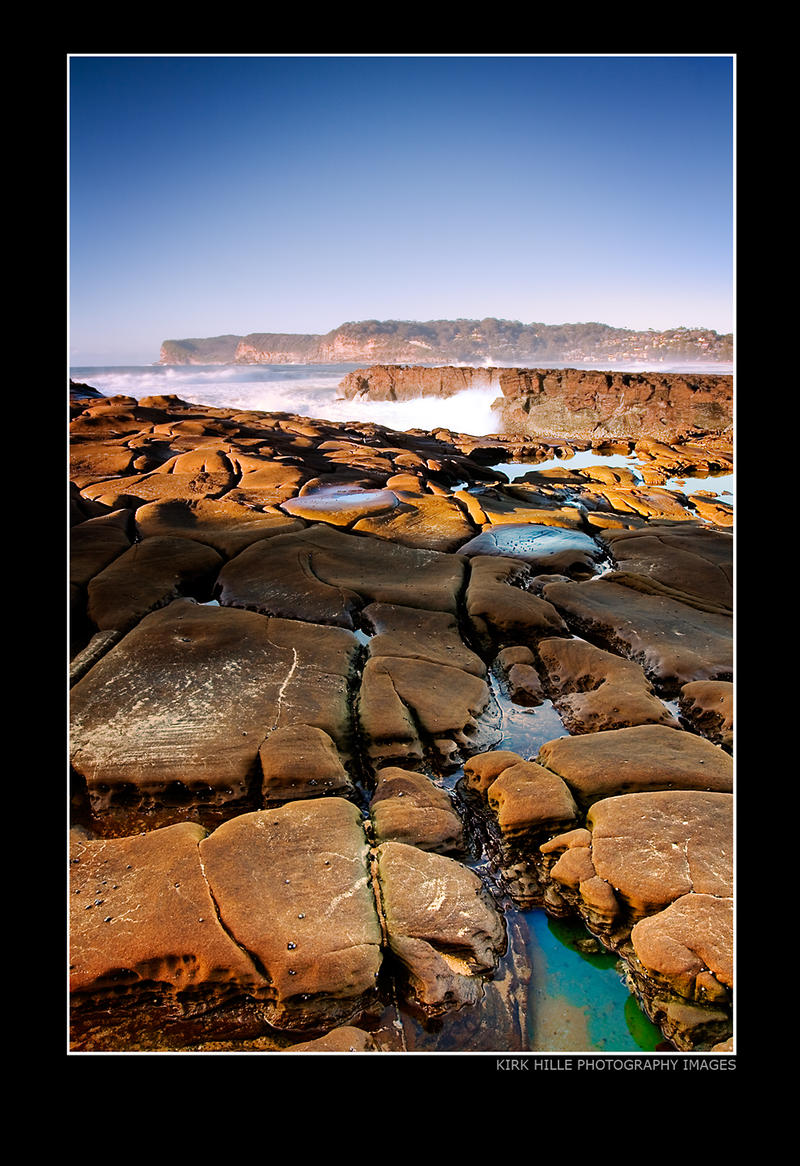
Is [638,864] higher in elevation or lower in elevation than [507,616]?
lower

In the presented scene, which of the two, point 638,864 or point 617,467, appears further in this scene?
point 617,467

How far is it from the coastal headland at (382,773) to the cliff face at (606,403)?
14341 millimetres

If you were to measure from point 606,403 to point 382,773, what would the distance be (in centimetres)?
2107

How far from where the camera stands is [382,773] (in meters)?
3.76

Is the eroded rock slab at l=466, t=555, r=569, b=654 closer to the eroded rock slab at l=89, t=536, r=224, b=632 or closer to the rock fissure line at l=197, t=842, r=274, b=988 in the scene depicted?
the eroded rock slab at l=89, t=536, r=224, b=632

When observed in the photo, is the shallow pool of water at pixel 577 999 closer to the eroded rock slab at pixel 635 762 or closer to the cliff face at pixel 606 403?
the eroded rock slab at pixel 635 762

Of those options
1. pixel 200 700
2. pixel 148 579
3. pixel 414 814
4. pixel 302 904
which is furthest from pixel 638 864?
pixel 148 579

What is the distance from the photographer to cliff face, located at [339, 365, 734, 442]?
21.0m

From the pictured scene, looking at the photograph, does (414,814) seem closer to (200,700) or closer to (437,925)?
(437,925)

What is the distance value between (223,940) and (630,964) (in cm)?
173

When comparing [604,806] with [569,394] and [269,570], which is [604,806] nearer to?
[269,570]

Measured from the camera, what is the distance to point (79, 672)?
464 centimetres

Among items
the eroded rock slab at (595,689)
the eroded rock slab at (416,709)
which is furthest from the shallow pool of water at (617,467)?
the eroded rock slab at (416,709)

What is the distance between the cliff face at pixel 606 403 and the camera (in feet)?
68.8
